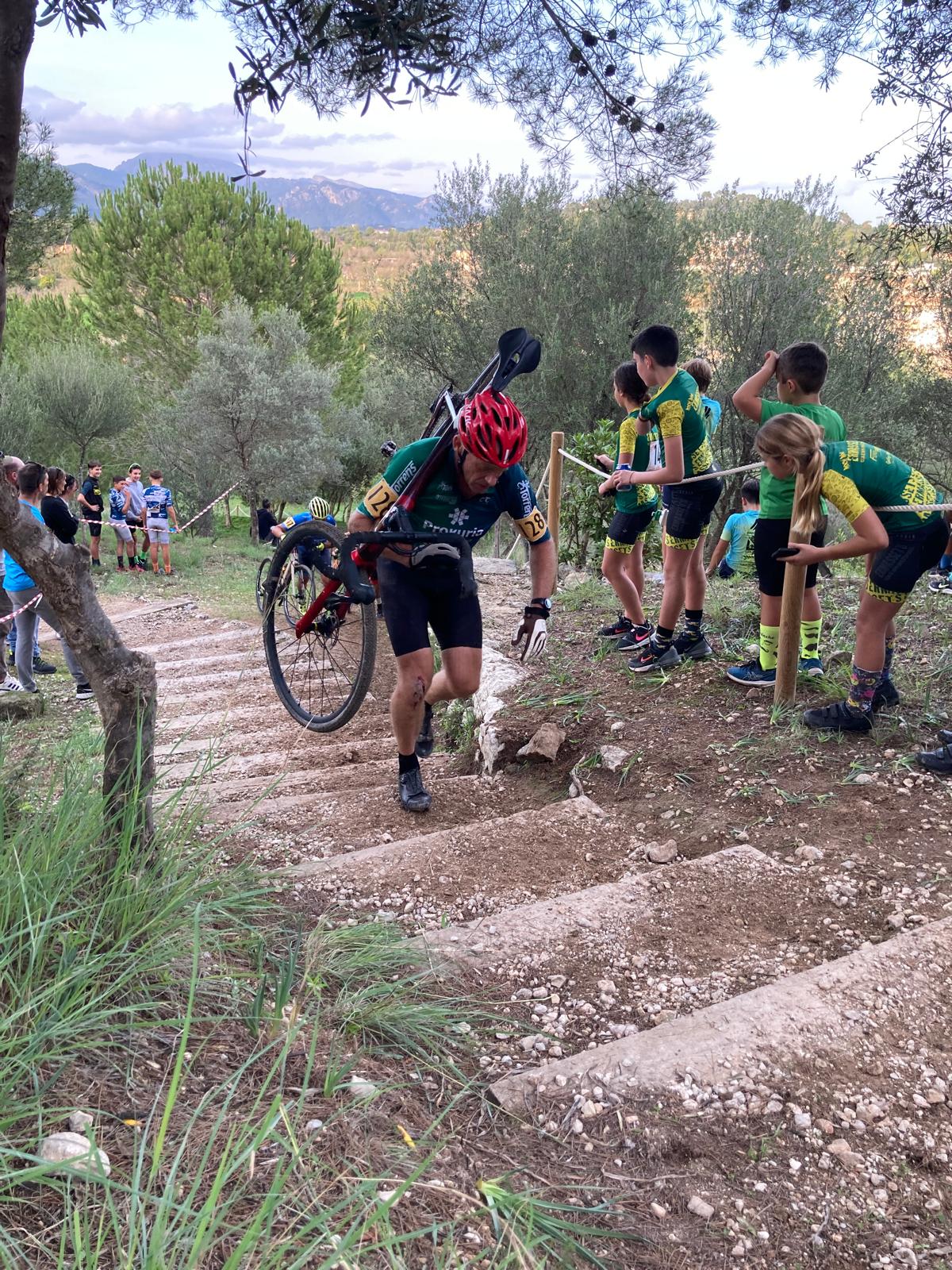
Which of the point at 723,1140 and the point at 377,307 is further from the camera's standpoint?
the point at 377,307

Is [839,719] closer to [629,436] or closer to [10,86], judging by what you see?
[629,436]

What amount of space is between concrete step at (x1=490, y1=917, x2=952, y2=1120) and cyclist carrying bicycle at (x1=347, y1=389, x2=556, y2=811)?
201 cm

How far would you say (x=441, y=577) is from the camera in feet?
13.9

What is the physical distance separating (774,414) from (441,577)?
6.47 feet

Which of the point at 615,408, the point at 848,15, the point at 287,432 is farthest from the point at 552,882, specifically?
the point at 287,432

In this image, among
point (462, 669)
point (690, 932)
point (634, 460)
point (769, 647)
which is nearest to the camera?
point (690, 932)

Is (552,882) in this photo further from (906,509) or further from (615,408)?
(615,408)

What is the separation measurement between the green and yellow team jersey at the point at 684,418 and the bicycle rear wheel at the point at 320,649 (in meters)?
2.09

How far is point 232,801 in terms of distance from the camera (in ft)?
14.0

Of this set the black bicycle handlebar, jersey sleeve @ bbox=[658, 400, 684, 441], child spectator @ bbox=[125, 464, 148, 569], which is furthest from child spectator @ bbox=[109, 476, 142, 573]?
the black bicycle handlebar

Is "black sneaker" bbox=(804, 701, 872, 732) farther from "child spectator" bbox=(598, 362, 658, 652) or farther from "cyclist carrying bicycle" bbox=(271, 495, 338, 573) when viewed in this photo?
"cyclist carrying bicycle" bbox=(271, 495, 338, 573)

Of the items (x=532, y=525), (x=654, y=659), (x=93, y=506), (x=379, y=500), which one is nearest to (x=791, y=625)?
(x=654, y=659)

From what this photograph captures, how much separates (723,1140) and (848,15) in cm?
475

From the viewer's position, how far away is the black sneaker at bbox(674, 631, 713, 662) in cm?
573
